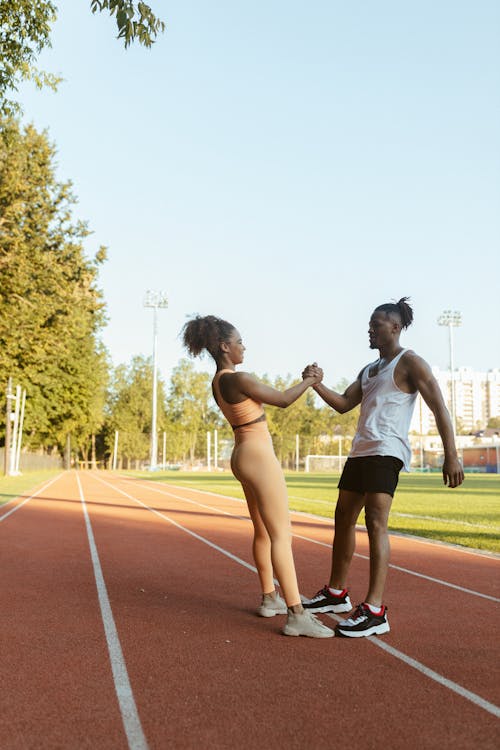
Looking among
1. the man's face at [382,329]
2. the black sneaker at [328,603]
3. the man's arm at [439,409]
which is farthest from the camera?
the black sneaker at [328,603]

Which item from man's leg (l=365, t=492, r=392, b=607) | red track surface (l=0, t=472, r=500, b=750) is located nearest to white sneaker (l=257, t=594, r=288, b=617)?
red track surface (l=0, t=472, r=500, b=750)

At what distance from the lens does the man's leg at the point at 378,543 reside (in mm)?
4992

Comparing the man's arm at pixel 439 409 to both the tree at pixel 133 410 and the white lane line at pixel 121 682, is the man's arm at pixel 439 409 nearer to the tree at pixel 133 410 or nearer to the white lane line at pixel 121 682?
the white lane line at pixel 121 682

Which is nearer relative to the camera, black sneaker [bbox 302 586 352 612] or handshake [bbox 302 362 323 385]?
handshake [bbox 302 362 323 385]

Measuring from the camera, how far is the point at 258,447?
5.13m

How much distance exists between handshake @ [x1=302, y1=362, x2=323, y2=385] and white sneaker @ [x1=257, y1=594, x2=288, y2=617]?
1.65 metres

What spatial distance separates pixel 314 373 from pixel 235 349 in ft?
1.83

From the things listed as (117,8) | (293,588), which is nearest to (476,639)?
(293,588)

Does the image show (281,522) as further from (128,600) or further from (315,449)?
(315,449)

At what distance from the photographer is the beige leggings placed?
197 inches

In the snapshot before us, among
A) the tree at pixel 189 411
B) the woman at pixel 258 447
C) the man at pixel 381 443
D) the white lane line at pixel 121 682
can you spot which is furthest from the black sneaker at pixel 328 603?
the tree at pixel 189 411

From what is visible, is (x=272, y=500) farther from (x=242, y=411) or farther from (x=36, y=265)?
(x=36, y=265)

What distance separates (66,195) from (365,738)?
2728cm

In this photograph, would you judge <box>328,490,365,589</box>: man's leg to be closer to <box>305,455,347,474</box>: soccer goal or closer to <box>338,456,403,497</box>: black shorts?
<box>338,456,403,497</box>: black shorts
